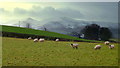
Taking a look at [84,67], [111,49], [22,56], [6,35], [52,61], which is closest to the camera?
[84,67]

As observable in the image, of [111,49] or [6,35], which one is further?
[6,35]

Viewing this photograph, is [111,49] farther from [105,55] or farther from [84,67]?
[84,67]

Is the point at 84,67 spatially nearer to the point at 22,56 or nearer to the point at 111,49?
the point at 22,56

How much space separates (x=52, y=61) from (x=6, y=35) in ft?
70.0

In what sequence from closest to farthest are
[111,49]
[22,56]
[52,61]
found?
[52,61] → [22,56] → [111,49]

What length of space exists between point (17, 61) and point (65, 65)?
366 cm

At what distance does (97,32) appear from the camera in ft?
118

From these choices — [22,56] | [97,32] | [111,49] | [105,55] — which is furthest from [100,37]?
[22,56]

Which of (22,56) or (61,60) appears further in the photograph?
(22,56)

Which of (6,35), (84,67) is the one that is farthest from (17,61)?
(6,35)

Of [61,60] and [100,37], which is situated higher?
[61,60]

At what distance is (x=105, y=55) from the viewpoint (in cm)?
1705

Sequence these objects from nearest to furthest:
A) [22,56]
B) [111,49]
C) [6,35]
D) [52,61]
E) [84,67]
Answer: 1. [84,67]
2. [52,61]
3. [22,56]
4. [111,49]
5. [6,35]

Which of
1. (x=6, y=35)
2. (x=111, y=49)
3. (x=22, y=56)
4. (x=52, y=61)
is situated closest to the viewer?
(x=52, y=61)
